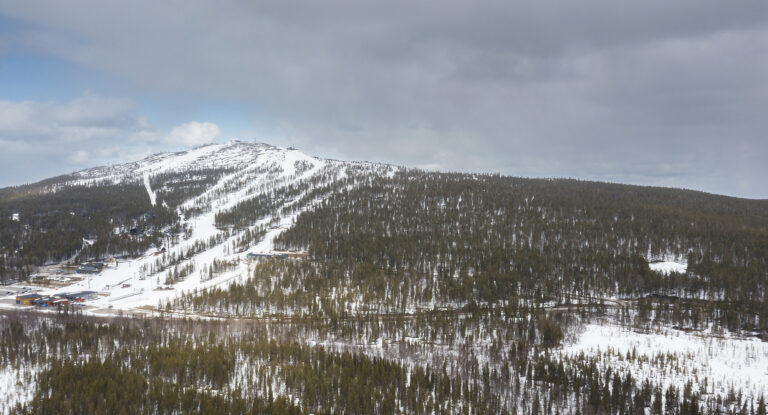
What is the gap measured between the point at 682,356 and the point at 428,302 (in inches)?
2085

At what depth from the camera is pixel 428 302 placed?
96.6m

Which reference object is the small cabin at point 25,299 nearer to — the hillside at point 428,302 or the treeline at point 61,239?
the hillside at point 428,302

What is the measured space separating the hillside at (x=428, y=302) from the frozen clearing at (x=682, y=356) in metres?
0.39

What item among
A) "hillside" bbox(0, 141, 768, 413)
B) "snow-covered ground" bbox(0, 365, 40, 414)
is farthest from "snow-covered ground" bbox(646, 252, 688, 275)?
"snow-covered ground" bbox(0, 365, 40, 414)

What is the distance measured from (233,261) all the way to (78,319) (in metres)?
56.1

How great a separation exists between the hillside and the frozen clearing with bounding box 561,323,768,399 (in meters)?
0.39

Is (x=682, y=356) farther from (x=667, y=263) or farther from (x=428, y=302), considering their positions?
(x=667, y=263)

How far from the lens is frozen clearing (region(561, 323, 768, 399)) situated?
4450 centimetres

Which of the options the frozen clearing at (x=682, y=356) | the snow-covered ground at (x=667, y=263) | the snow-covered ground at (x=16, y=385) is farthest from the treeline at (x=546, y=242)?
the snow-covered ground at (x=16, y=385)

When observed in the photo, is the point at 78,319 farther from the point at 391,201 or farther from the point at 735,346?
the point at 391,201

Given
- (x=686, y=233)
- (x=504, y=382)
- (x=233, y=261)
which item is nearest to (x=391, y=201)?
(x=233, y=261)

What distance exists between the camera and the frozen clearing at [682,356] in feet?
146

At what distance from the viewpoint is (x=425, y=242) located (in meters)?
138

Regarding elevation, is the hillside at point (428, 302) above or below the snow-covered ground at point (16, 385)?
above
